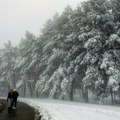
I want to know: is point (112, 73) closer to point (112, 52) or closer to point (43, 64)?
point (112, 52)

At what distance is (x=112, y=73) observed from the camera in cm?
2569

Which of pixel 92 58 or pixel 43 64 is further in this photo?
pixel 43 64

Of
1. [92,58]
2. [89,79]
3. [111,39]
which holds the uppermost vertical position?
[111,39]

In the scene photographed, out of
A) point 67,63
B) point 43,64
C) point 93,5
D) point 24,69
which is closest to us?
point 93,5

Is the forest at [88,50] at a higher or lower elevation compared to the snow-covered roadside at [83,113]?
higher

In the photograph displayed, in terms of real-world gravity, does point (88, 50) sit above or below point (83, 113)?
above

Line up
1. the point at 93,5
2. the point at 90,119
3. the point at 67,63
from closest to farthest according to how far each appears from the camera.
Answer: the point at 90,119, the point at 93,5, the point at 67,63

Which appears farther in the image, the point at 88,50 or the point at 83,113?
the point at 88,50

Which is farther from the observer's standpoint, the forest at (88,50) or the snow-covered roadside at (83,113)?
the forest at (88,50)

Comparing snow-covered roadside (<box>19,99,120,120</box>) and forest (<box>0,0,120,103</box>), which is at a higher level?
forest (<box>0,0,120,103</box>)

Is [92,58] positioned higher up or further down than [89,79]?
higher up

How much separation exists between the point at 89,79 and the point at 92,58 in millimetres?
2392

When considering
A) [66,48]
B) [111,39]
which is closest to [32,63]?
[66,48]

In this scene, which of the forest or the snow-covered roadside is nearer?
the snow-covered roadside
